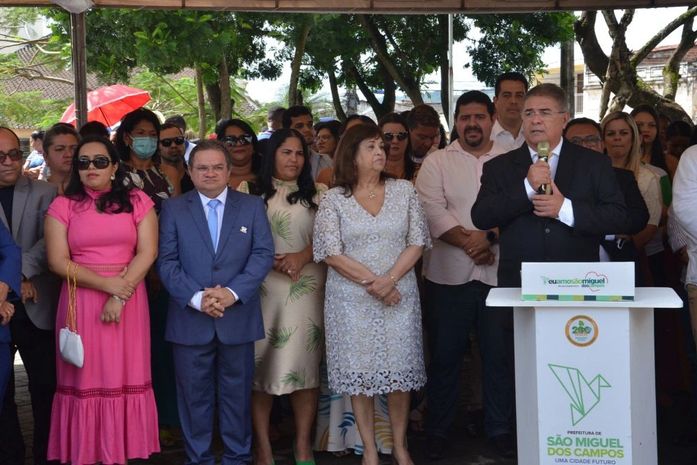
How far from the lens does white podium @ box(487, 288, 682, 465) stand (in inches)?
171

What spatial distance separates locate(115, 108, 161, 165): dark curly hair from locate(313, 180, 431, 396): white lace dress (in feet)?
5.56

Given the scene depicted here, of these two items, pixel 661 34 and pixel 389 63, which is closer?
pixel 661 34

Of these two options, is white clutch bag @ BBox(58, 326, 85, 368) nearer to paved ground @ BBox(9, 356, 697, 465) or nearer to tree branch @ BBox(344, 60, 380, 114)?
paved ground @ BBox(9, 356, 697, 465)

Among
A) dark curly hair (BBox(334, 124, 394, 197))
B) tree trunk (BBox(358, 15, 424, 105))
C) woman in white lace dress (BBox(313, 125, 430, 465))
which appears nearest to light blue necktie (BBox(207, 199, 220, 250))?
woman in white lace dress (BBox(313, 125, 430, 465))

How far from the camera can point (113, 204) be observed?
5.77 m

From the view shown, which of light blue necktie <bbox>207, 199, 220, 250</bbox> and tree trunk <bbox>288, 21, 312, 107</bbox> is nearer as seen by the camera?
light blue necktie <bbox>207, 199, 220, 250</bbox>

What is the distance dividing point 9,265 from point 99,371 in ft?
2.60

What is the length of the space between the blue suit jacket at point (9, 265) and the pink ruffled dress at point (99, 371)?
1.07 feet

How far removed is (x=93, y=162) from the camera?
5.75 meters

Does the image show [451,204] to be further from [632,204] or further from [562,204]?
[562,204]

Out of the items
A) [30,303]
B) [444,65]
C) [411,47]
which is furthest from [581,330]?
[444,65]

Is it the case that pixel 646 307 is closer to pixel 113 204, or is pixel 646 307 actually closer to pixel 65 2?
pixel 113 204

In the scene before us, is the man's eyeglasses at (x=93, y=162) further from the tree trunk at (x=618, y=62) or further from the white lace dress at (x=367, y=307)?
the tree trunk at (x=618, y=62)

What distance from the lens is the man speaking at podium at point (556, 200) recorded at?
5023mm
